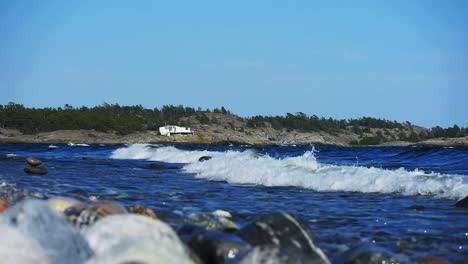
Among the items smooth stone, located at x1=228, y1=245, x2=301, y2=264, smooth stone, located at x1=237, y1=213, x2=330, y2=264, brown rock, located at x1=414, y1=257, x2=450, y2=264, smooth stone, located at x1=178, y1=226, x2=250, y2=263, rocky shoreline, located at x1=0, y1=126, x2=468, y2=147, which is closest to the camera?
smooth stone, located at x1=228, y1=245, x2=301, y2=264

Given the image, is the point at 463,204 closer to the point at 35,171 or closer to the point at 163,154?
the point at 35,171

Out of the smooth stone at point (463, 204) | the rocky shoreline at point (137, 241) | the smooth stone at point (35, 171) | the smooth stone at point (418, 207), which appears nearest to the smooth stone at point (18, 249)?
the rocky shoreline at point (137, 241)

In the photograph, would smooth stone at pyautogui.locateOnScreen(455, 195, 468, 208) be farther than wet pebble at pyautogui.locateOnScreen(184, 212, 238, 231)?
Yes

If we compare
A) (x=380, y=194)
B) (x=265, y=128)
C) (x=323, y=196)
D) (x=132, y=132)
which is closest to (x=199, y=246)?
(x=323, y=196)

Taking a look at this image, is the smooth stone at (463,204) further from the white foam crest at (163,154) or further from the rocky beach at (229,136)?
the rocky beach at (229,136)

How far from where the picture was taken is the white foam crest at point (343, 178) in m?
13.0

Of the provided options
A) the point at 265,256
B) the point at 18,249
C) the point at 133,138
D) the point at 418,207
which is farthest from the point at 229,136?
the point at 265,256

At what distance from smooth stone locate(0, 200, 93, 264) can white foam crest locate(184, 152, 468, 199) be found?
9.40 metres

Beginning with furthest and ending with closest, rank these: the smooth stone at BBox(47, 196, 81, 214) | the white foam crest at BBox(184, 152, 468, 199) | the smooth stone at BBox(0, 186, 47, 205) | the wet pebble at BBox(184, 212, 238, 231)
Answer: the white foam crest at BBox(184, 152, 468, 199)
the smooth stone at BBox(0, 186, 47, 205)
the wet pebble at BBox(184, 212, 238, 231)
the smooth stone at BBox(47, 196, 81, 214)

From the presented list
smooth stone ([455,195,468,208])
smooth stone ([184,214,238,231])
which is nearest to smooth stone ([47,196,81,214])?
smooth stone ([184,214,238,231])

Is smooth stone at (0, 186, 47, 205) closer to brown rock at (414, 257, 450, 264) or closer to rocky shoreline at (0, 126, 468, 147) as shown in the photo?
brown rock at (414, 257, 450, 264)

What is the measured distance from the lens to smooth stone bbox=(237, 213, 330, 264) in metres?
5.46

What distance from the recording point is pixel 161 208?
921 cm

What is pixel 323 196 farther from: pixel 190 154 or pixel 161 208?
pixel 190 154
